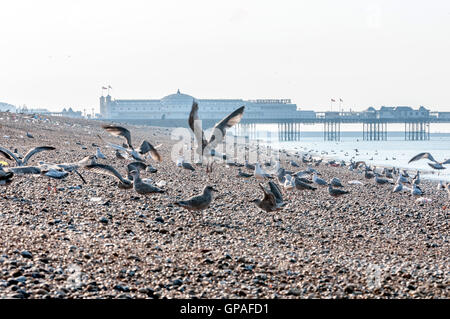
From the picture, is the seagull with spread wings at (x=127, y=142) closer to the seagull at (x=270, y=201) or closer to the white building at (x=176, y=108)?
the seagull at (x=270, y=201)

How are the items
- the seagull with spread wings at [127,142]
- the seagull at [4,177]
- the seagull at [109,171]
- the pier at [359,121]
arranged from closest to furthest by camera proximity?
the seagull at [4,177], the seagull at [109,171], the seagull with spread wings at [127,142], the pier at [359,121]

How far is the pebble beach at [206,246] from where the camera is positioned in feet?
20.5

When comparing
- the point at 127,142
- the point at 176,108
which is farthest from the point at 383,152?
the point at 176,108

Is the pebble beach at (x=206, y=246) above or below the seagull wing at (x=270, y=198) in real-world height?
below

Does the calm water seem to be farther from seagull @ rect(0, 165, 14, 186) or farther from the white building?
seagull @ rect(0, 165, 14, 186)

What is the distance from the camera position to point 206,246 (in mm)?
8445

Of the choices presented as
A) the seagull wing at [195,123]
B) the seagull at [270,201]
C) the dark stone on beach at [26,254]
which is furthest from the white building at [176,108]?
the dark stone on beach at [26,254]

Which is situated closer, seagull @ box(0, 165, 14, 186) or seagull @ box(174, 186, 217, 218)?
seagull @ box(174, 186, 217, 218)

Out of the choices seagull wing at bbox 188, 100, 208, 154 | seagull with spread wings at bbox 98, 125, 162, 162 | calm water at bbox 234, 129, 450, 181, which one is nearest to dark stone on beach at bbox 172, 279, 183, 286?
seagull wing at bbox 188, 100, 208, 154

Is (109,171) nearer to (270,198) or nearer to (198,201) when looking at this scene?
(198,201)

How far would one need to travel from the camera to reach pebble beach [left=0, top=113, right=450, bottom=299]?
20.5 feet
